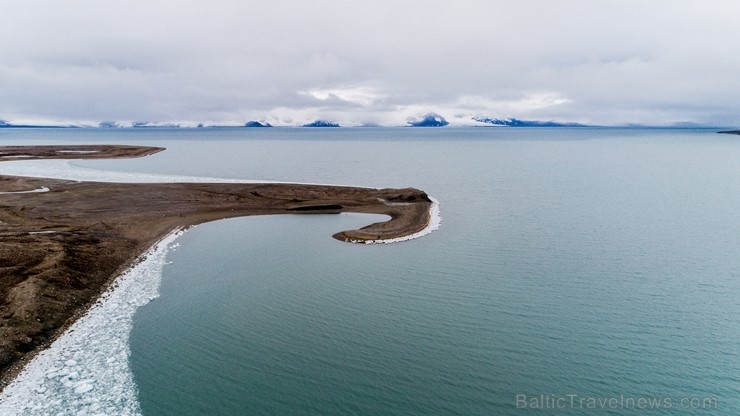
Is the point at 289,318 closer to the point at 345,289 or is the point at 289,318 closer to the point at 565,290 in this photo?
the point at 345,289

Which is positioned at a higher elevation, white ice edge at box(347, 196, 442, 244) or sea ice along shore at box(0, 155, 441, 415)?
white ice edge at box(347, 196, 442, 244)

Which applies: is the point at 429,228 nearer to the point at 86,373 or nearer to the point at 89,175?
the point at 86,373

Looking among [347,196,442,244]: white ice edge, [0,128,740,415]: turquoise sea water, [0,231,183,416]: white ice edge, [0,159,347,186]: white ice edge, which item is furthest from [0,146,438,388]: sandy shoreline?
[0,159,347,186]: white ice edge

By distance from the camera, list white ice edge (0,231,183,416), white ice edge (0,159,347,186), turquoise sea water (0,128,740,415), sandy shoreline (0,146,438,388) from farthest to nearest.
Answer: white ice edge (0,159,347,186) → sandy shoreline (0,146,438,388) → turquoise sea water (0,128,740,415) → white ice edge (0,231,183,416)

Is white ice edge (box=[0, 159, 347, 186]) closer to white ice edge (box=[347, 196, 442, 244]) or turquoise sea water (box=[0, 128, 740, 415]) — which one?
A: white ice edge (box=[347, 196, 442, 244])

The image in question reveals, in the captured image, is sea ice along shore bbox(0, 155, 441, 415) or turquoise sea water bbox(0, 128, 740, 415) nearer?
sea ice along shore bbox(0, 155, 441, 415)

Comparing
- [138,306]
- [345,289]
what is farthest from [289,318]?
[138,306]
